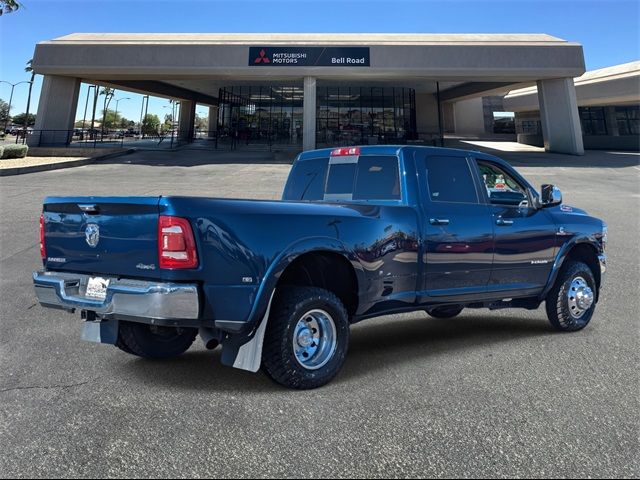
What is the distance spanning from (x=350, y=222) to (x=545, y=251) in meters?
2.55

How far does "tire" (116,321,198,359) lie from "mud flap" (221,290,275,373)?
2.93 feet

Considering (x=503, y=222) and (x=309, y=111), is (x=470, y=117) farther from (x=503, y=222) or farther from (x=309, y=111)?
(x=503, y=222)

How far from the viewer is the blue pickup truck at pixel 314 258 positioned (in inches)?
130

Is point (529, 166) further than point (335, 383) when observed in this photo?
Yes

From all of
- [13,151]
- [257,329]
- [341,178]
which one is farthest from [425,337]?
[13,151]

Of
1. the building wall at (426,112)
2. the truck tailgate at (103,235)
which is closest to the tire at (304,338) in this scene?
the truck tailgate at (103,235)

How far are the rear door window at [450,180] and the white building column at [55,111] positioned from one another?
35.0 meters

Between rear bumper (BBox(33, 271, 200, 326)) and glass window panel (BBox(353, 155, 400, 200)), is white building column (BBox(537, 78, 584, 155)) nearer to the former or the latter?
glass window panel (BBox(353, 155, 400, 200))

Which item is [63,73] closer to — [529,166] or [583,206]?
[529,166]

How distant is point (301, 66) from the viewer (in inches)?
1267

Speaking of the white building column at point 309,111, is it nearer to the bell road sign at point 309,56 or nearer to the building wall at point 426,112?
the bell road sign at point 309,56

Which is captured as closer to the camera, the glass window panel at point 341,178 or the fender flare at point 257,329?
the fender flare at point 257,329

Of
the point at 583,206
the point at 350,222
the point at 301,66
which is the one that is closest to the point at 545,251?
the point at 350,222

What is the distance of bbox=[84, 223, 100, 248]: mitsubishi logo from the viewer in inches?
140
